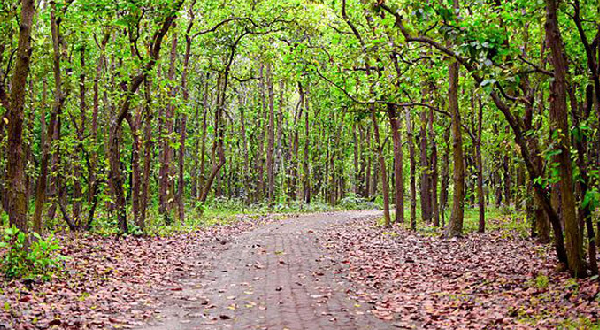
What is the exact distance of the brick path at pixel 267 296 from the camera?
21.9ft

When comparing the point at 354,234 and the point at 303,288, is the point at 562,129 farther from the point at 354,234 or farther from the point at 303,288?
the point at 354,234

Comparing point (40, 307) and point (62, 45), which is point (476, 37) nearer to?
point (40, 307)

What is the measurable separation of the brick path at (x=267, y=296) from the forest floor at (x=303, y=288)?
0.02m

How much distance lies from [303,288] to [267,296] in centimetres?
81

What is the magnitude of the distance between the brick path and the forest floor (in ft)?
0.06

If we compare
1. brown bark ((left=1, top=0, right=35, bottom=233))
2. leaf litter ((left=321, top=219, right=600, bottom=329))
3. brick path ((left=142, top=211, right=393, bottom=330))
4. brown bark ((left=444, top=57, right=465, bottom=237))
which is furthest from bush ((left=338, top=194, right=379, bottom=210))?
brown bark ((left=1, top=0, right=35, bottom=233))

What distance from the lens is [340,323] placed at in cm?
661

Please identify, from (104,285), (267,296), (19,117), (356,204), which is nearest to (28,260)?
(104,285)

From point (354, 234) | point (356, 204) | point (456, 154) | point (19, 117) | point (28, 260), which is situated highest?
point (19, 117)

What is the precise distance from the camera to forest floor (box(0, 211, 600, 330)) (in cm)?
657

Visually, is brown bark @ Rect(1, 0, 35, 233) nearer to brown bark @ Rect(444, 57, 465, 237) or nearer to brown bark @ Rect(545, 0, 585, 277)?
brown bark @ Rect(545, 0, 585, 277)

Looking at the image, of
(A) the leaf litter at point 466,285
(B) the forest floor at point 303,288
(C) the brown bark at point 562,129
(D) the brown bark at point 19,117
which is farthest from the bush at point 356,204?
(D) the brown bark at point 19,117

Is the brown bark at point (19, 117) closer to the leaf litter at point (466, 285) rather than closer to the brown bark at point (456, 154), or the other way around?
the leaf litter at point (466, 285)

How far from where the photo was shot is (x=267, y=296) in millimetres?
8195
